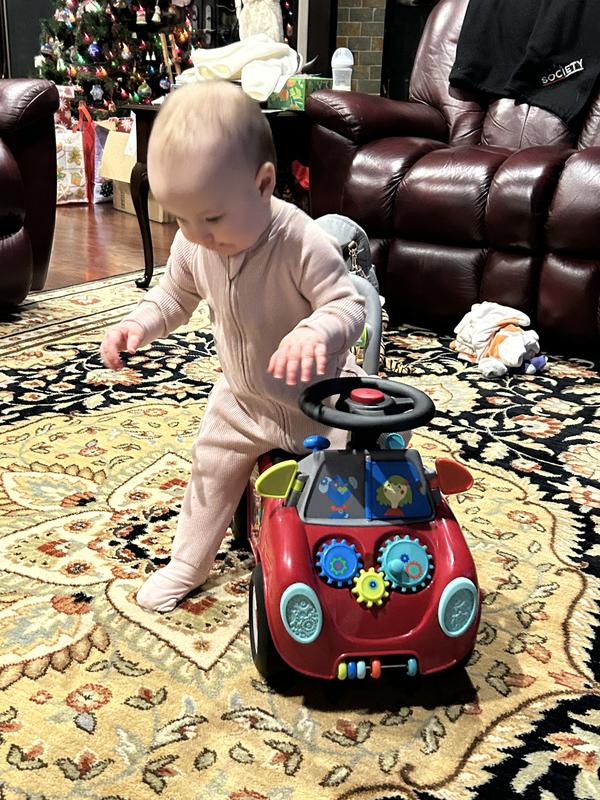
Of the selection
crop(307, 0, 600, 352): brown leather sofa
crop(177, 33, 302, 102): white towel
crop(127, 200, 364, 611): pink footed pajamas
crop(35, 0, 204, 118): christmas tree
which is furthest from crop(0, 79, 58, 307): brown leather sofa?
crop(35, 0, 204, 118): christmas tree

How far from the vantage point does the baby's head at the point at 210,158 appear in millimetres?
761

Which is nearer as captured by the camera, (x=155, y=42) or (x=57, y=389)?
(x=57, y=389)

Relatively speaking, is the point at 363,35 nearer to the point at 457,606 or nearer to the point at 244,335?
the point at 244,335

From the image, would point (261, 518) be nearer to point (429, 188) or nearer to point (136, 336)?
point (136, 336)

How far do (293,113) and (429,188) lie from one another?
2.50 feet

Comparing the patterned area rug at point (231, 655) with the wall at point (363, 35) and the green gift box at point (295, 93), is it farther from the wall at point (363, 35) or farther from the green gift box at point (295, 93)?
the wall at point (363, 35)

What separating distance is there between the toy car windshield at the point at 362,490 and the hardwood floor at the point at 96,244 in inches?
78.3

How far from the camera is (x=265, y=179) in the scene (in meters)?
0.83

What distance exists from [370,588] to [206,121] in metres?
0.47

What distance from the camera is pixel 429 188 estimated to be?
2127 millimetres

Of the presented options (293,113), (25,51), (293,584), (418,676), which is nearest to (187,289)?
(293,584)

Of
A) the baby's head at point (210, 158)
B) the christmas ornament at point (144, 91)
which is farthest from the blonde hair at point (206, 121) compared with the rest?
the christmas ornament at point (144, 91)

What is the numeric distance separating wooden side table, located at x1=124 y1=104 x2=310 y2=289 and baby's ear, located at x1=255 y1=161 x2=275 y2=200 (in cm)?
176

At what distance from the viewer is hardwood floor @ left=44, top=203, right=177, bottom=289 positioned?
2854 millimetres
